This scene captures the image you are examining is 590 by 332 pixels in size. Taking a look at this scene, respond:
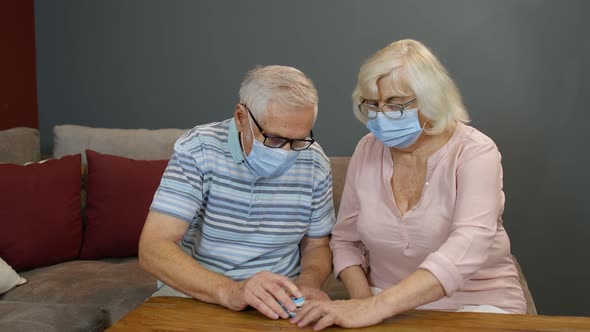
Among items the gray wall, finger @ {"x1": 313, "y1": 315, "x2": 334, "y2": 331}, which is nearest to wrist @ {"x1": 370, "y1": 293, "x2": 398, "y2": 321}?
finger @ {"x1": 313, "y1": 315, "x2": 334, "y2": 331}

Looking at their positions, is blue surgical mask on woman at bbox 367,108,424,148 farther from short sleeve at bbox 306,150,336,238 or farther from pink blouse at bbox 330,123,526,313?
short sleeve at bbox 306,150,336,238

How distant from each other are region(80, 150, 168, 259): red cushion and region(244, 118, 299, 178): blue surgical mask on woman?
3.38 feet

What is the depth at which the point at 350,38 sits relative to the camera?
3.22 meters

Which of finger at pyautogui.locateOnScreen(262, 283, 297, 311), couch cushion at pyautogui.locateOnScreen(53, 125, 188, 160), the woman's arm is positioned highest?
couch cushion at pyautogui.locateOnScreen(53, 125, 188, 160)

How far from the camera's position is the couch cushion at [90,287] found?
240 centimetres

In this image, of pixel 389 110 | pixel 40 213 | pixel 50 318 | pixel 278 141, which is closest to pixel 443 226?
pixel 389 110

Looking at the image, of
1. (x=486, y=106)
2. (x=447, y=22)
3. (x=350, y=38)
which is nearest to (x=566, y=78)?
(x=486, y=106)

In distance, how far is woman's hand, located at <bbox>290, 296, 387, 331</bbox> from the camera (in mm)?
1510

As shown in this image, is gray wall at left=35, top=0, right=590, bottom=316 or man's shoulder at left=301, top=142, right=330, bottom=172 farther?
gray wall at left=35, top=0, right=590, bottom=316

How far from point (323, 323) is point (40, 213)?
155cm

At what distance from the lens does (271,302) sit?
1.56 m

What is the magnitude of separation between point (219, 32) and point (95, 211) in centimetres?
106

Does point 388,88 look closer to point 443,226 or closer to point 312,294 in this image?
point 443,226

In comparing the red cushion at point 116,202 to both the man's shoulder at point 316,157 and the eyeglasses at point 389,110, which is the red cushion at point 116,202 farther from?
the eyeglasses at point 389,110
